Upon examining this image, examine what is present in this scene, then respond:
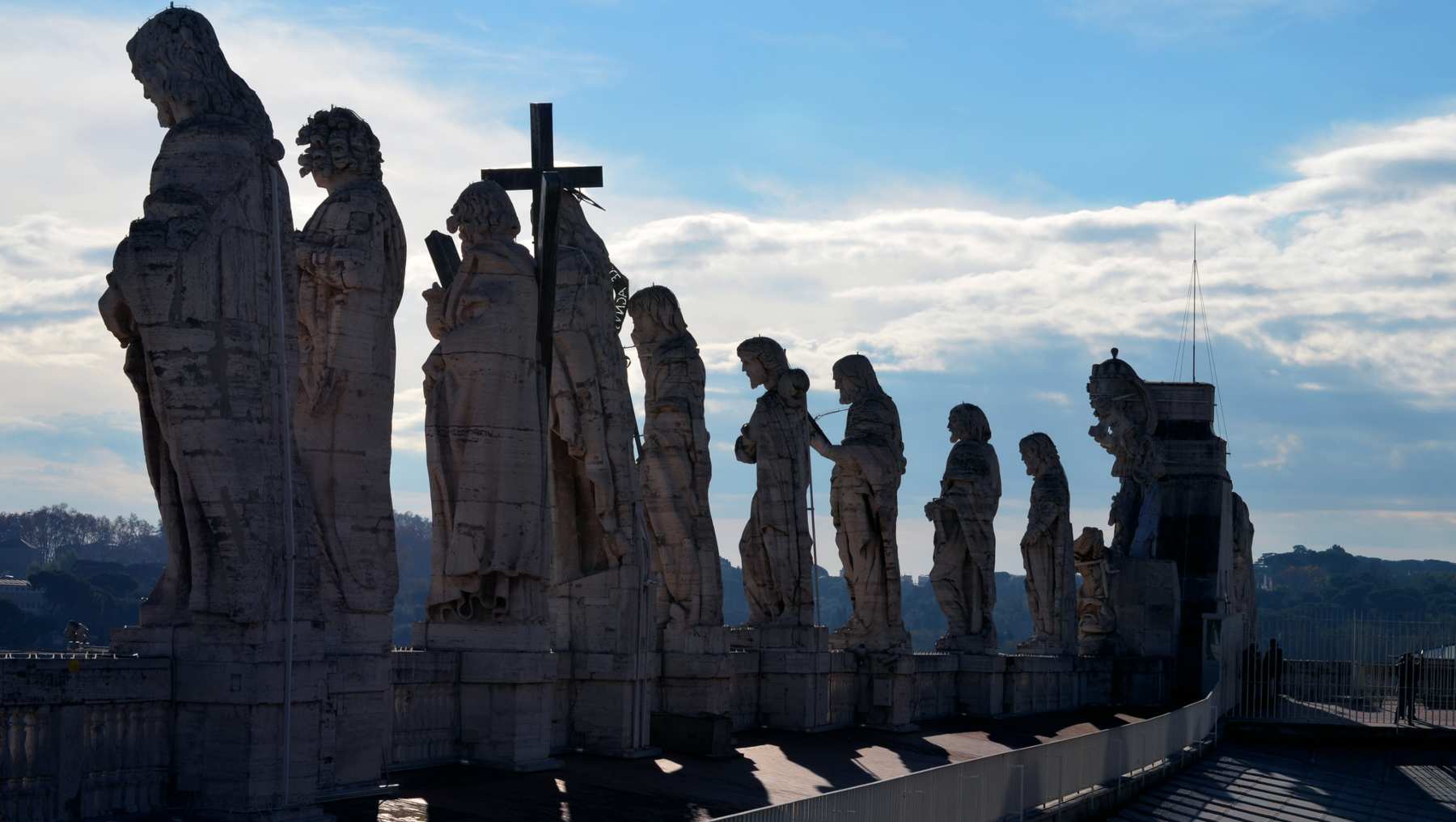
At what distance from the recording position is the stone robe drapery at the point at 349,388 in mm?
12883

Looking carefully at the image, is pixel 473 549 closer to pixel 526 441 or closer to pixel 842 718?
pixel 526 441

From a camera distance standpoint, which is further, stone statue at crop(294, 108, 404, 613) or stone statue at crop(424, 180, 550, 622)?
stone statue at crop(424, 180, 550, 622)

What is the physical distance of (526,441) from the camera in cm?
1496

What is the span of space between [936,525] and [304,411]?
15.2 m

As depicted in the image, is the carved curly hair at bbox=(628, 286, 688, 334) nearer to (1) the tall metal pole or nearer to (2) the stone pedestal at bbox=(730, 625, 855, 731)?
(2) the stone pedestal at bbox=(730, 625, 855, 731)

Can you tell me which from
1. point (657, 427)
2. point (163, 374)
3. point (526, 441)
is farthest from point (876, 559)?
point (163, 374)

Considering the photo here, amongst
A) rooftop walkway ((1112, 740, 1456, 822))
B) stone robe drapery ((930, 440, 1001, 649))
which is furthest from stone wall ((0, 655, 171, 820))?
stone robe drapery ((930, 440, 1001, 649))

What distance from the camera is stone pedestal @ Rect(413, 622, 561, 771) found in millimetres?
14547

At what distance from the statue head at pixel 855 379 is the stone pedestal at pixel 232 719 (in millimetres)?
13261

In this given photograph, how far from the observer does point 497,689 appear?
14617 mm

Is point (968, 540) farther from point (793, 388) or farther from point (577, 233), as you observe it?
point (577, 233)

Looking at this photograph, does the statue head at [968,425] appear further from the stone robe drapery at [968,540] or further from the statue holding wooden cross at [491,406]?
the statue holding wooden cross at [491,406]

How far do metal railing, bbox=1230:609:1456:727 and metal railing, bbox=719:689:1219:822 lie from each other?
9297mm

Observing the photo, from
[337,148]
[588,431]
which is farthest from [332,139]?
[588,431]
